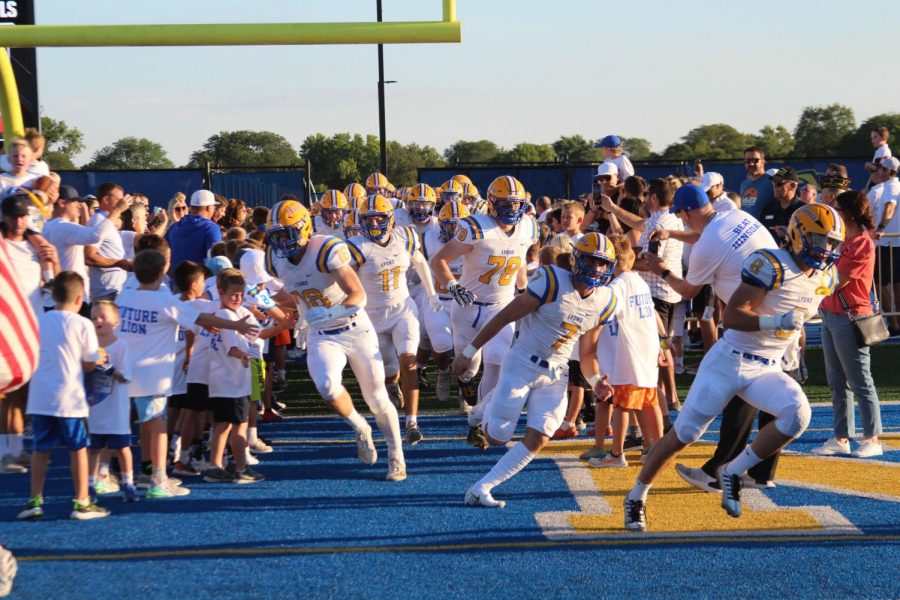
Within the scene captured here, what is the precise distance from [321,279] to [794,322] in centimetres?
342

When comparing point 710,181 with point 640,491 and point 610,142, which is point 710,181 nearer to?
point 610,142

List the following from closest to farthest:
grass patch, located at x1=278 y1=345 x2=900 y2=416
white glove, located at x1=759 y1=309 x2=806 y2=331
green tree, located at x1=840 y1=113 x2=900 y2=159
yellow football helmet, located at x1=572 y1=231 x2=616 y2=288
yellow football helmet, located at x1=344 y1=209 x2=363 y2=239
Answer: white glove, located at x1=759 y1=309 x2=806 y2=331 < yellow football helmet, located at x1=572 y1=231 x2=616 y2=288 < grass patch, located at x1=278 y1=345 x2=900 y2=416 < yellow football helmet, located at x1=344 y1=209 x2=363 y2=239 < green tree, located at x1=840 y1=113 x2=900 y2=159

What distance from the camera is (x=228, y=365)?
779 centimetres

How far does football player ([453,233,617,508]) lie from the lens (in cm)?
666

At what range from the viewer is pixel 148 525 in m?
6.66

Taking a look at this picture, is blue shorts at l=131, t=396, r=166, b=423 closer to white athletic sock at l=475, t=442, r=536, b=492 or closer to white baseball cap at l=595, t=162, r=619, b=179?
white athletic sock at l=475, t=442, r=536, b=492

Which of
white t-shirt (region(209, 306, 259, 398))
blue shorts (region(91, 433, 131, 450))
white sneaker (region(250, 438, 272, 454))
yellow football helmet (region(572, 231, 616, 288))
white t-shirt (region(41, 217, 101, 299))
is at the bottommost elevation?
white sneaker (region(250, 438, 272, 454))

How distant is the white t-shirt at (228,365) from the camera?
303 inches

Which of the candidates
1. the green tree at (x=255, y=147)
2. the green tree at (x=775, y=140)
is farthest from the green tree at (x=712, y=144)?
the green tree at (x=255, y=147)

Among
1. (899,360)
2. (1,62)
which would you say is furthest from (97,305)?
(899,360)

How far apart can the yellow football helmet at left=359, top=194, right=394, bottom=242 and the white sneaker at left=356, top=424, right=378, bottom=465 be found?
6.49 ft

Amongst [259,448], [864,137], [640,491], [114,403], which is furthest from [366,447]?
[864,137]

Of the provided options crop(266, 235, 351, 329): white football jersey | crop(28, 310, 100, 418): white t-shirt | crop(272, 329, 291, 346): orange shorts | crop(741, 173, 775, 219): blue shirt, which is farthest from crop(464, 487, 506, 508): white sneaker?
crop(741, 173, 775, 219): blue shirt

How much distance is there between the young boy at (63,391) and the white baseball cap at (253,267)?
235 cm
